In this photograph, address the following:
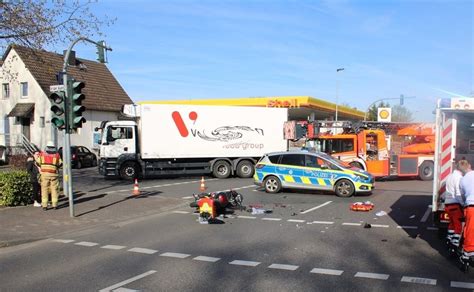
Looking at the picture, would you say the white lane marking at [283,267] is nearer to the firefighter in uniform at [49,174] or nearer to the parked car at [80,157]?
the firefighter in uniform at [49,174]

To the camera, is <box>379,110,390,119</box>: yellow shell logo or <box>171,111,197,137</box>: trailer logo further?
<box>379,110,390,119</box>: yellow shell logo

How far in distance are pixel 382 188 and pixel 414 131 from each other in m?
5.18

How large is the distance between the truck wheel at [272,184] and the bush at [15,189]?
7.86 m

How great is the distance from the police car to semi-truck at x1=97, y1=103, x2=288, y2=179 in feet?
22.2

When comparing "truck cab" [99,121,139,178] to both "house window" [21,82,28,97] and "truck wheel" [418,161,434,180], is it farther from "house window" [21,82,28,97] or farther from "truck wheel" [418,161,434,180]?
"house window" [21,82,28,97]

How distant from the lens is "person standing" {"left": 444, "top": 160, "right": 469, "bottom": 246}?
706 cm

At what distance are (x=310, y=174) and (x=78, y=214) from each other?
7847mm

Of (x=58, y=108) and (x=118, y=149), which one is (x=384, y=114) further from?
(x=58, y=108)

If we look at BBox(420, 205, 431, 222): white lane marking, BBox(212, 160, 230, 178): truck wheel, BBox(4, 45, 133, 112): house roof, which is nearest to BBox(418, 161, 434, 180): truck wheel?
BBox(420, 205, 431, 222): white lane marking

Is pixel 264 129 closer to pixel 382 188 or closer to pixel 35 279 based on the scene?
pixel 382 188

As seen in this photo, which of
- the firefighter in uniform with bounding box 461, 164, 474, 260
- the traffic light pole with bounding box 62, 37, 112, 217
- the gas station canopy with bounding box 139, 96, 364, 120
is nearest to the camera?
the firefighter in uniform with bounding box 461, 164, 474, 260

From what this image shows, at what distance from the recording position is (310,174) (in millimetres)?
15859

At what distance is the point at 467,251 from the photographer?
6.36m

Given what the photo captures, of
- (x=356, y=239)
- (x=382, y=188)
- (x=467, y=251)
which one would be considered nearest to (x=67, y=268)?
(x=356, y=239)
